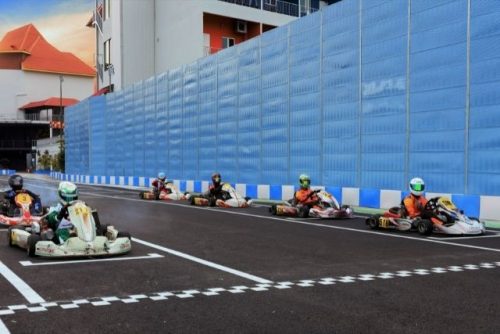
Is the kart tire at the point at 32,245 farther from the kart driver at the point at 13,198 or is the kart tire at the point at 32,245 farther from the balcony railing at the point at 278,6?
the balcony railing at the point at 278,6

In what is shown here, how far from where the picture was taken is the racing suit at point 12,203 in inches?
459

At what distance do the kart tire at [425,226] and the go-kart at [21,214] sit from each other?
7.15m

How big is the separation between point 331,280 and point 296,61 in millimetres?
15450

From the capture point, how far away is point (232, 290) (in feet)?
20.2

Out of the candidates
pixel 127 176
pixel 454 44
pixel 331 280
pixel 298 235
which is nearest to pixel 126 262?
pixel 331 280

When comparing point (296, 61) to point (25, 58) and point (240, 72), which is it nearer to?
point (240, 72)

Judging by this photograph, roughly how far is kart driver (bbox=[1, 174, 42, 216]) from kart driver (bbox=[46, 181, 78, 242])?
284 cm

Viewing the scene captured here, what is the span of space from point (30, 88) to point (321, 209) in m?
82.8

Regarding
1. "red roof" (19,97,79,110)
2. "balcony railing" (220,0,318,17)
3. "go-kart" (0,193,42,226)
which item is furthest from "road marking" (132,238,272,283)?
"red roof" (19,97,79,110)

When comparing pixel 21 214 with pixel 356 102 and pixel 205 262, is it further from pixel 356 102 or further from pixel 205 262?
Result: pixel 356 102

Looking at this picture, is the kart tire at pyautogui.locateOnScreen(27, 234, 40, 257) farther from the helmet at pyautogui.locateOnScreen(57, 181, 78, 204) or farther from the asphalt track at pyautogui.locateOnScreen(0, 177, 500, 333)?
the helmet at pyautogui.locateOnScreen(57, 181, 78, 204)

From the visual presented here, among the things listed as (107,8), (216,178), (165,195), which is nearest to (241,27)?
(107,8)

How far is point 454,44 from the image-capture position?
14875mm

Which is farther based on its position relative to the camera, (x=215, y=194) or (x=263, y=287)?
(x=215, y=194)
